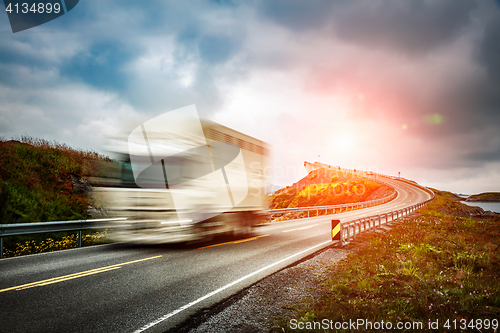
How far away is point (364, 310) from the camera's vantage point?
4.60 meters

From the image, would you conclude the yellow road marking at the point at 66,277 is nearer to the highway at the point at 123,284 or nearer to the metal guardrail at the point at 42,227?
the highway at the point at 123,284

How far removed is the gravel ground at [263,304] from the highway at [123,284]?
258 millimetres

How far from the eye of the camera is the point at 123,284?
18.6 feet

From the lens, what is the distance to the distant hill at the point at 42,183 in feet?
37.5

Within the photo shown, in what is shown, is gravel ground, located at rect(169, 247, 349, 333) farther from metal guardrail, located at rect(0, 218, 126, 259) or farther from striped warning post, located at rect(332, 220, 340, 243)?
metal guardrail, located at rect(0, 218, 126, 259)

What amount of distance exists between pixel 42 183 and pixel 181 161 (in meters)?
9.42

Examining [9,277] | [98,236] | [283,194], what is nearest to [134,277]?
[9,277]

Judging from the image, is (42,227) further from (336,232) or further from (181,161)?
(336,232)

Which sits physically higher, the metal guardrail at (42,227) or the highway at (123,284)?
the metal guardrail at (42,227)

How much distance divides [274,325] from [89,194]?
1418cm

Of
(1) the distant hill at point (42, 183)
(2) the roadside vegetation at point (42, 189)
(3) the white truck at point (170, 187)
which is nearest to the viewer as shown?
(3) the white truck at point (170, 187)

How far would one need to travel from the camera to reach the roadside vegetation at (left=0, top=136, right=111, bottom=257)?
10680mm

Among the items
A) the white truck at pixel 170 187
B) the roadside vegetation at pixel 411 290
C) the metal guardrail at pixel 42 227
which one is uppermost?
the white truck at pixel 170 187

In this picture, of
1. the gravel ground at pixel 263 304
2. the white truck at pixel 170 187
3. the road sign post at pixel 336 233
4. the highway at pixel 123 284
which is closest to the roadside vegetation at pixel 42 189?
the white truck at pixel 170 187
